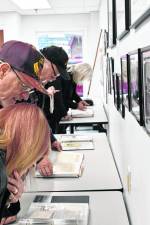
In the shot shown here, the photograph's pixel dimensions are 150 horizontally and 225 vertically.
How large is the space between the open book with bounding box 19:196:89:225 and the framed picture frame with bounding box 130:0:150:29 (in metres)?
0.77

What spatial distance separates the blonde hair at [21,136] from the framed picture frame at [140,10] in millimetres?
494

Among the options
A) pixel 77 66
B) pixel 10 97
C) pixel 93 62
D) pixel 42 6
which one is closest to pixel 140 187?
pixel 10 97

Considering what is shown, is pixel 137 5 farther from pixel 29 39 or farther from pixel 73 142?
pixel 29 39

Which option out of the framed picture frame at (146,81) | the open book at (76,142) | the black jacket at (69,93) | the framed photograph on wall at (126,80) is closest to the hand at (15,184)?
the framed picture frame at (146,81)

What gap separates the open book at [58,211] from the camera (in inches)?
53.4

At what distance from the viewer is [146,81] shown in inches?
44.8

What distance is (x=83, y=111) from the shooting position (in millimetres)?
4367

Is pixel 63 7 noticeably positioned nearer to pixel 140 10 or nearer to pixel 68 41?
pixel 68 41

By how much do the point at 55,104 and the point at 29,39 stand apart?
207 inches

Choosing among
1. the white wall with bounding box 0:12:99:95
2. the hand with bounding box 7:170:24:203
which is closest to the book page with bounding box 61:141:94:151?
the hand with bounding box 7:170:24:203

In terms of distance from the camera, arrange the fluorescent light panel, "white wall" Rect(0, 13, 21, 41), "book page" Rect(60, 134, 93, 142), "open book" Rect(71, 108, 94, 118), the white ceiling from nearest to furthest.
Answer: "book page" Rect(60, 134, 93, 142) < "open book" Rect(71, 108, 94, 118) < the fluorescent light panel < the white ceiling < "white wall" Rect(0, 13, 21, 41)

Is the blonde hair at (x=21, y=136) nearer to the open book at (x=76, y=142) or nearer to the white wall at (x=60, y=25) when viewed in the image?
the open book at (x=76, y=142)

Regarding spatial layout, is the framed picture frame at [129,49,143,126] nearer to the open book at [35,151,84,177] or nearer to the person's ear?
the person's ear

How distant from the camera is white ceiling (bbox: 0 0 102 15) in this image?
654cm
